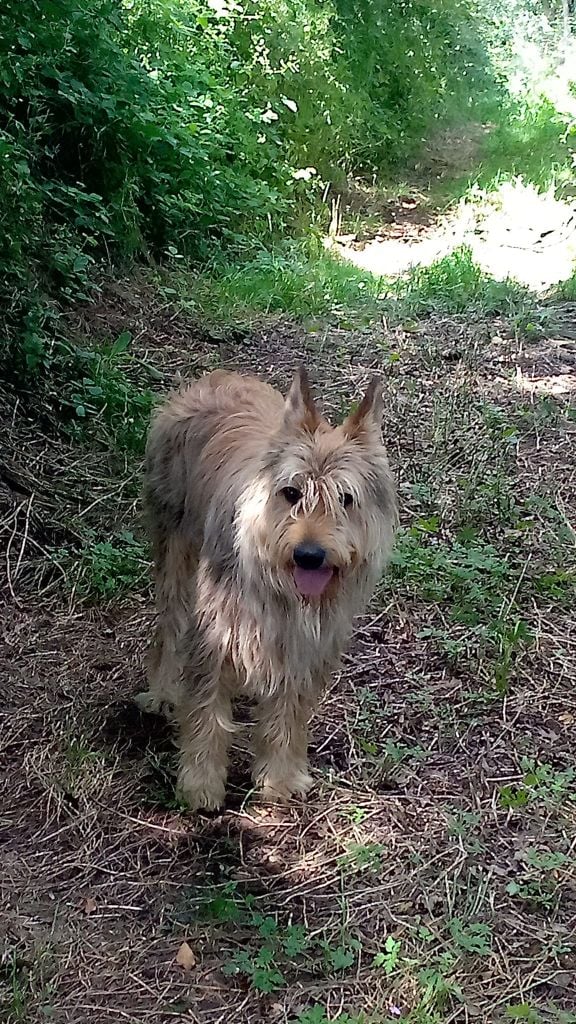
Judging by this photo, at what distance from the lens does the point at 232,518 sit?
3475mm

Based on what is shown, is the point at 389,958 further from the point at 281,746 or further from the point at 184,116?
the point at 184,116

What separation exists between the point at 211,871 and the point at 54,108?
5791 millimetres

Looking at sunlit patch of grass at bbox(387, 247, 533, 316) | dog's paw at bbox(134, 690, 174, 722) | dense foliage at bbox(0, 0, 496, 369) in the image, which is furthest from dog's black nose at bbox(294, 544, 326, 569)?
sunlit patch of grass at bbox(387, 247, 533, 316)

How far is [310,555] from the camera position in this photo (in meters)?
3.03

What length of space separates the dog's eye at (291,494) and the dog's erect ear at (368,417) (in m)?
0.32

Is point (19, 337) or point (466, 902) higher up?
point (19, 337)

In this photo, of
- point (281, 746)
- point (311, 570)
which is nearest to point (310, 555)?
point (311, 570)

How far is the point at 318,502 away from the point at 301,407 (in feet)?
1.13

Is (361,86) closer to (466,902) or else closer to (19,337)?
(19,337)

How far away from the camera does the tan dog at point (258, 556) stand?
314cm

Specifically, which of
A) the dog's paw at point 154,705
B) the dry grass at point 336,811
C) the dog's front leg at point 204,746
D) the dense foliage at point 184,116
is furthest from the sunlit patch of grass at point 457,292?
the dog's front leg at point 204,746

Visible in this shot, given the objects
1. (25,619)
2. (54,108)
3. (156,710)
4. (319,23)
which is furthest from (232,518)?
(319,23)

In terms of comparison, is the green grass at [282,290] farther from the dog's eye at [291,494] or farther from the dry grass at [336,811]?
the dog's eye at [291,494]

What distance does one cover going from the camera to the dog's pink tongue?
3.09m
